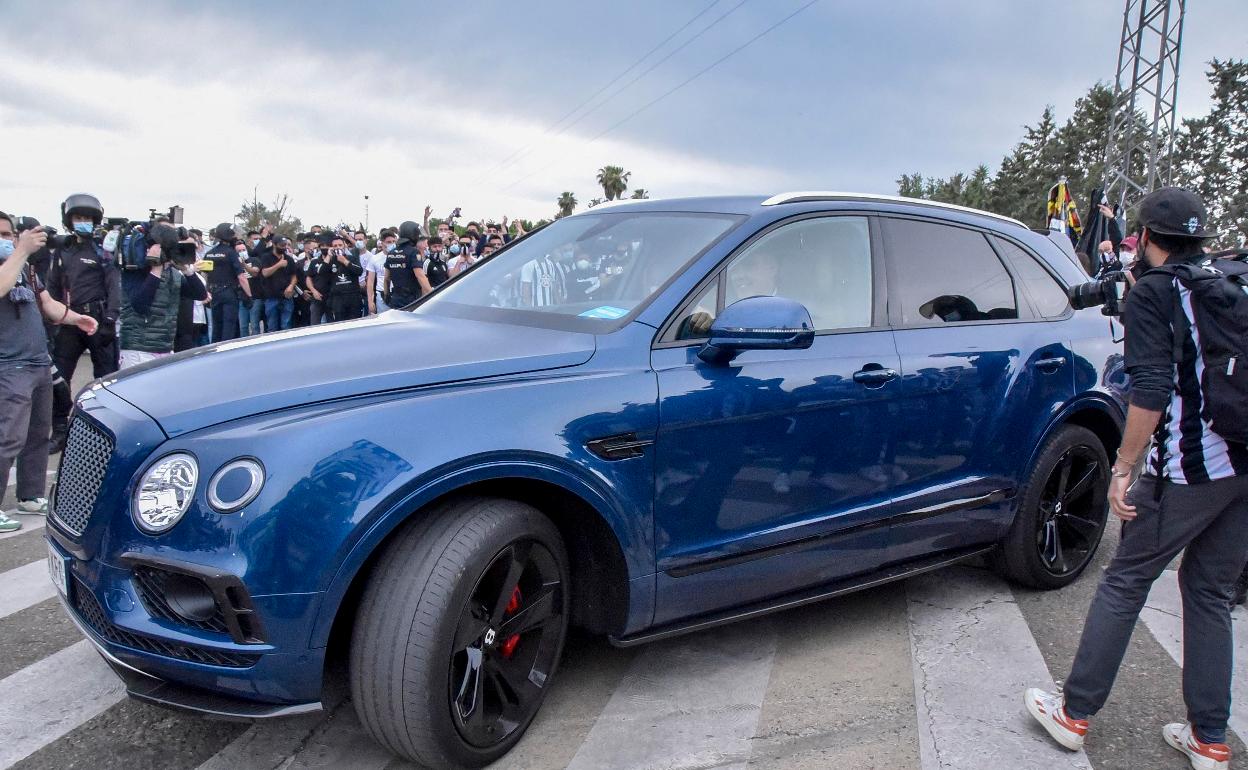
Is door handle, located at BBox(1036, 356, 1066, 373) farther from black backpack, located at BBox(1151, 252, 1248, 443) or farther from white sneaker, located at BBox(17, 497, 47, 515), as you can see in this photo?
white sneaker, located at BBox(17, 497, 47, 515)

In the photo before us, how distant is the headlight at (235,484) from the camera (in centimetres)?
222

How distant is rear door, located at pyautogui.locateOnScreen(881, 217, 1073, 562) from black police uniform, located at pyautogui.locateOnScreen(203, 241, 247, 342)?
11.1m

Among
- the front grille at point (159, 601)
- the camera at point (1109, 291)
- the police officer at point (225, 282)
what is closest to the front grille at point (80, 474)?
the front grille at point (159, 601)

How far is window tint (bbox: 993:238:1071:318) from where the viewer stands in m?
4.14

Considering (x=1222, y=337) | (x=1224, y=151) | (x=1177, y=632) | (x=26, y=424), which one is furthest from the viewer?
(x=1224, y=151)

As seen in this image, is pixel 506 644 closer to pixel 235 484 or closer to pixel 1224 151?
pixel 235 484

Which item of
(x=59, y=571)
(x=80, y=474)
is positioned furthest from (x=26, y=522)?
(x=80, y=474)

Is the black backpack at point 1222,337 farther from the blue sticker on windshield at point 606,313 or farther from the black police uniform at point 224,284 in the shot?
the black police uniform at point 224,284

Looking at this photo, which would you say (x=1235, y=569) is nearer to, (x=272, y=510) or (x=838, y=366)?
(x=838, y=366)

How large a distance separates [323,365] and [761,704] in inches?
71.1

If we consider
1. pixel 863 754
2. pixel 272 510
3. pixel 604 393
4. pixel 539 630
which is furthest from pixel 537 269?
pixel 863 754

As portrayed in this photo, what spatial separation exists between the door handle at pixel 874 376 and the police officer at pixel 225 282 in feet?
36.7

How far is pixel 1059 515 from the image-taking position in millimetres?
4184

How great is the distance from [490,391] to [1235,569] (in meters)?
2.30
